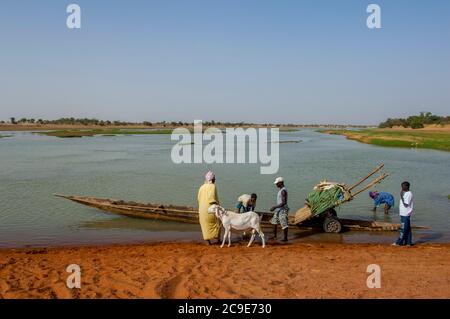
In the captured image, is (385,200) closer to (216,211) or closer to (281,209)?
(281,209)

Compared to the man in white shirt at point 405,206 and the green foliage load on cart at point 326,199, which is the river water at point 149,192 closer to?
the green foliage load on cart at point 326,199

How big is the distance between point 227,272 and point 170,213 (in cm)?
526

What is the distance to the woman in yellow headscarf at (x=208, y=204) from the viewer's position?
8.74 meters

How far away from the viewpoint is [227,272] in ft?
22.4

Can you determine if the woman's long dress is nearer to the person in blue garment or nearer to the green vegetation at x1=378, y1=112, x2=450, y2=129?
the person in blue garment

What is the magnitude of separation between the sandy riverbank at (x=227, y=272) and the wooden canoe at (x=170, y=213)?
1861 millimetres

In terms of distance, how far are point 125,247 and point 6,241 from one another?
3.39 m

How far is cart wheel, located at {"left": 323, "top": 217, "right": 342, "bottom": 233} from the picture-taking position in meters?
10.9

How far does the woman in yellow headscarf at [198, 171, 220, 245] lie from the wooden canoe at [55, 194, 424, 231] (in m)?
2.35

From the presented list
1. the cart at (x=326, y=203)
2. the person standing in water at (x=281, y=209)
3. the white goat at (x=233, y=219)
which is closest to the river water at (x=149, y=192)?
the cart at (x=326, y=203)

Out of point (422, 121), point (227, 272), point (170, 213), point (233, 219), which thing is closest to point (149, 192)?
point (170, 213)

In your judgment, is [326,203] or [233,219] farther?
[326,203]

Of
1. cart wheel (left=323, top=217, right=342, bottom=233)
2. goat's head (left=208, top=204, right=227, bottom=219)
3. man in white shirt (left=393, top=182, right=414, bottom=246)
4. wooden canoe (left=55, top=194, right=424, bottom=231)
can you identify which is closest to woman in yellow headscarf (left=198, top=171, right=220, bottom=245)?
goat's head (left=208, top=204, right=227, bottom=219)
